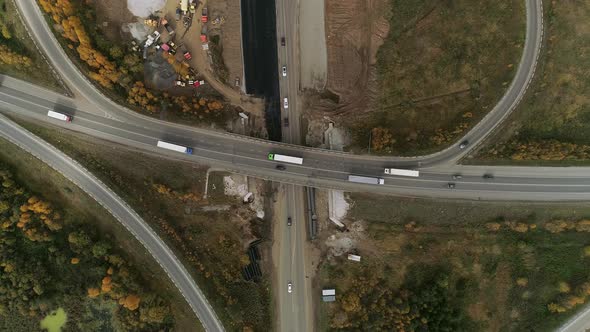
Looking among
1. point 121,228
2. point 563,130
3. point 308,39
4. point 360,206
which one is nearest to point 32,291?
point 121,228

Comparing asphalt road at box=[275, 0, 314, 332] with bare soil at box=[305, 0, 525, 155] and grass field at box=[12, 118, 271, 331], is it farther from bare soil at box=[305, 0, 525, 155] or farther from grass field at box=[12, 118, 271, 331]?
grass field at box=[12, 118, 271, 331]

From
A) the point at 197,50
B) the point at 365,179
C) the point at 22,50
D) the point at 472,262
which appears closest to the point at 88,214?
the point at 22,50

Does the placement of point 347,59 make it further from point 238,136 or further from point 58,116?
point 58,116

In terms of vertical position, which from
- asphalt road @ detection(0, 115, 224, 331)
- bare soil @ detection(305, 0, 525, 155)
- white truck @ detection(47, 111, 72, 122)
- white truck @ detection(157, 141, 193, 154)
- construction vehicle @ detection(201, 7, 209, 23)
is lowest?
asphalt road @ detection(0, 115, 224, 331)

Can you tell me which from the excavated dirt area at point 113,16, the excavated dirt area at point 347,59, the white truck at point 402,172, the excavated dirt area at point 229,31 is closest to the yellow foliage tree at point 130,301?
the excavated dirt area at point 347,59

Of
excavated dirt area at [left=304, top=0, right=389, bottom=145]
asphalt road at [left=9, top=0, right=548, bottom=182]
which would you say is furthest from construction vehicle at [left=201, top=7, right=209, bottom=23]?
excavated dirt area at [left=304, top=0, right=389, bottom=145]

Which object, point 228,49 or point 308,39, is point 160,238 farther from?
point 308,39

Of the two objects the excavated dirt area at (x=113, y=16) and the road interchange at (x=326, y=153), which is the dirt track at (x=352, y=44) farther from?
the excavated dirt area at (x=113, y=16)
